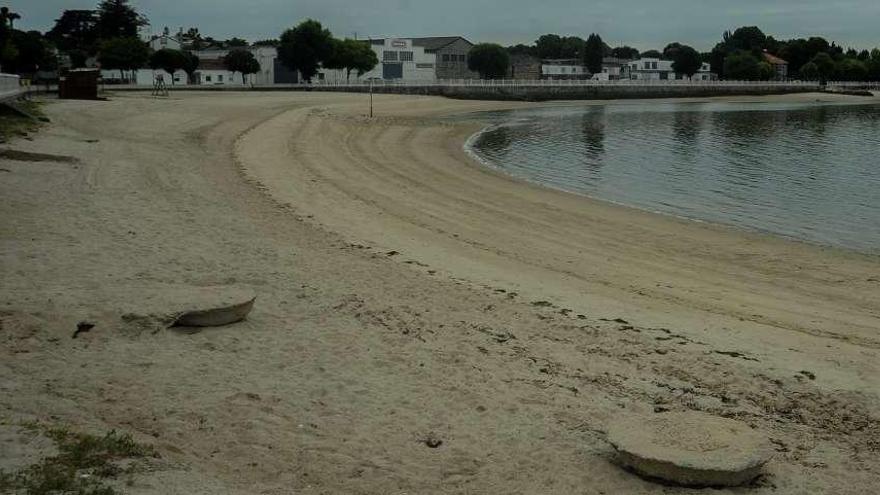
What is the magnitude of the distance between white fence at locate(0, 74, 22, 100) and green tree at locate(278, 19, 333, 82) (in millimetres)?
66548

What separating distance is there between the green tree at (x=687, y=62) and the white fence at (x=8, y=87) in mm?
160293

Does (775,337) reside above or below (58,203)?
below

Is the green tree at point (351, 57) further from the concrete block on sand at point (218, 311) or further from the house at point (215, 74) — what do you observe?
the concrete block on sand at point (218, 311)

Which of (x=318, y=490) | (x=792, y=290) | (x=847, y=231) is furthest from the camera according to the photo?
(x=847, y=231)

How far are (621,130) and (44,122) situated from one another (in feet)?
133

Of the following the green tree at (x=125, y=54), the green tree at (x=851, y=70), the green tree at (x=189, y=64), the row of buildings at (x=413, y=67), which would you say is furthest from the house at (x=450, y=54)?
the green tree at (x=851, y=70)

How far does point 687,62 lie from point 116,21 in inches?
4543

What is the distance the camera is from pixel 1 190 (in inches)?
604

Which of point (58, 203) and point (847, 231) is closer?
point (58, 203)

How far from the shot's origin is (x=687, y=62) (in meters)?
176

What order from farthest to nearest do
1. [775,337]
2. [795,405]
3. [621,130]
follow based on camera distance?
1. [621,130]
2. [775,337]
3. [795,405]

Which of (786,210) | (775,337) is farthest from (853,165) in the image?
(775,337)

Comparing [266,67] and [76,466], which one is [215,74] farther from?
[76,466]

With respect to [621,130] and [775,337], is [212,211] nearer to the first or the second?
[775,337]
